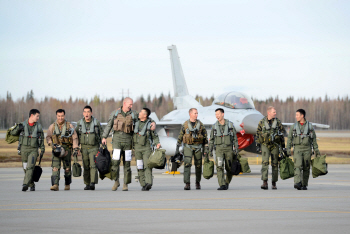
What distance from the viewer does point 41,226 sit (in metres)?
7.18

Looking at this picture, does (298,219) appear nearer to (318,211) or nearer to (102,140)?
(318,211)

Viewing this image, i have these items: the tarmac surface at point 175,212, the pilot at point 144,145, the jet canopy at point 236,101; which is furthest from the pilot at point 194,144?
the jet canopy at point 236,101

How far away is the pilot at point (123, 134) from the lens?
1302 cm

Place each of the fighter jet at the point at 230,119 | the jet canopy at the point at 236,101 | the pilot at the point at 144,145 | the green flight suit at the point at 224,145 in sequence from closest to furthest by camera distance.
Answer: the pilot at the point at 144,145 → the green flight suit at the point at 224,145 → the fighter jet at the point at 230,119 → the jet canopy at the point at 236,101

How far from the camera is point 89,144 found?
13242 mm

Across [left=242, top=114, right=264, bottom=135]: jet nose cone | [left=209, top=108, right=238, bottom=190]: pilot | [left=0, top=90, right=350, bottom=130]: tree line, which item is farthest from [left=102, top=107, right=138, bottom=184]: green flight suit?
[left=0, top=90, right=350, bottom=130]: tree line

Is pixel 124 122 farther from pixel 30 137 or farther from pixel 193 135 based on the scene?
pixel 30 137

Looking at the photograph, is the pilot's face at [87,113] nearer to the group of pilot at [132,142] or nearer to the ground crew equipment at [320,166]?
the group of pilot at [132,142]

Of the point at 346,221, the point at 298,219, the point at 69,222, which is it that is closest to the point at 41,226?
the point at 69,222

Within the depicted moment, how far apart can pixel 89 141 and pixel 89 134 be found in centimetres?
17

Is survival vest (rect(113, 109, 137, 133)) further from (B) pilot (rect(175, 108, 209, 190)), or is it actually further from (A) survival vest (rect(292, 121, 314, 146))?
(A) survival vest (rect(292, 121, 314, 146))

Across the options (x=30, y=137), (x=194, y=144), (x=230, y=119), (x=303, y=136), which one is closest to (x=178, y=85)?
(x=230, y=119)

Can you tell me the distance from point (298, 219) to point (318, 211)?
1054 mm

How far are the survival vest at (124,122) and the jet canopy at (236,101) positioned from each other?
9.28 m
